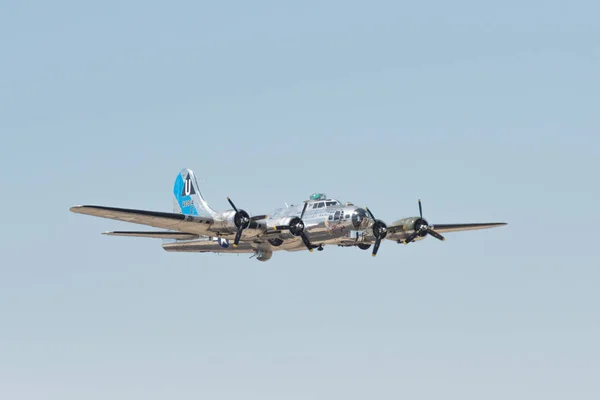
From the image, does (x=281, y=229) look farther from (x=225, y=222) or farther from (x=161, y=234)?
(x=161, y=234)

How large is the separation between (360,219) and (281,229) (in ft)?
16.8

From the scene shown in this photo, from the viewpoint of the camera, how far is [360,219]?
6256 cm

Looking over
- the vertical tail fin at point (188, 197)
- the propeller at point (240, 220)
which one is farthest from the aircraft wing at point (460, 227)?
the vertical tail fin at point (188, 197)

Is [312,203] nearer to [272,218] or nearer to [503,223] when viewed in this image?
[272,218]

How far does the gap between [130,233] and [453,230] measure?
77.5 feet

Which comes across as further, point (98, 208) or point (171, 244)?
point (171, 244)

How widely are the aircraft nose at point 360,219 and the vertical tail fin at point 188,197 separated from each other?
1224 centimetres

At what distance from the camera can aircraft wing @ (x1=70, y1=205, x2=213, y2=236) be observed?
5516cm

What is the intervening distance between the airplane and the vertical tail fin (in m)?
1.45

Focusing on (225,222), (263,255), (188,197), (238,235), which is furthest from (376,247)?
(188,197)

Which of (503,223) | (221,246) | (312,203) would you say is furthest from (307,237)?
(503,223)

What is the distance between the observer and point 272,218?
2552 inches

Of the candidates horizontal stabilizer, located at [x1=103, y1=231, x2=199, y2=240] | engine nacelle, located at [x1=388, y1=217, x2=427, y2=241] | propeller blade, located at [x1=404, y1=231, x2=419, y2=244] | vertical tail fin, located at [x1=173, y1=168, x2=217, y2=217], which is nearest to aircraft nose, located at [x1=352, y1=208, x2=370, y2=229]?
engine nacelle, located at [x1=388, y1=217, x2=427, y2=241]

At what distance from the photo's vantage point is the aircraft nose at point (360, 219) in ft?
204
